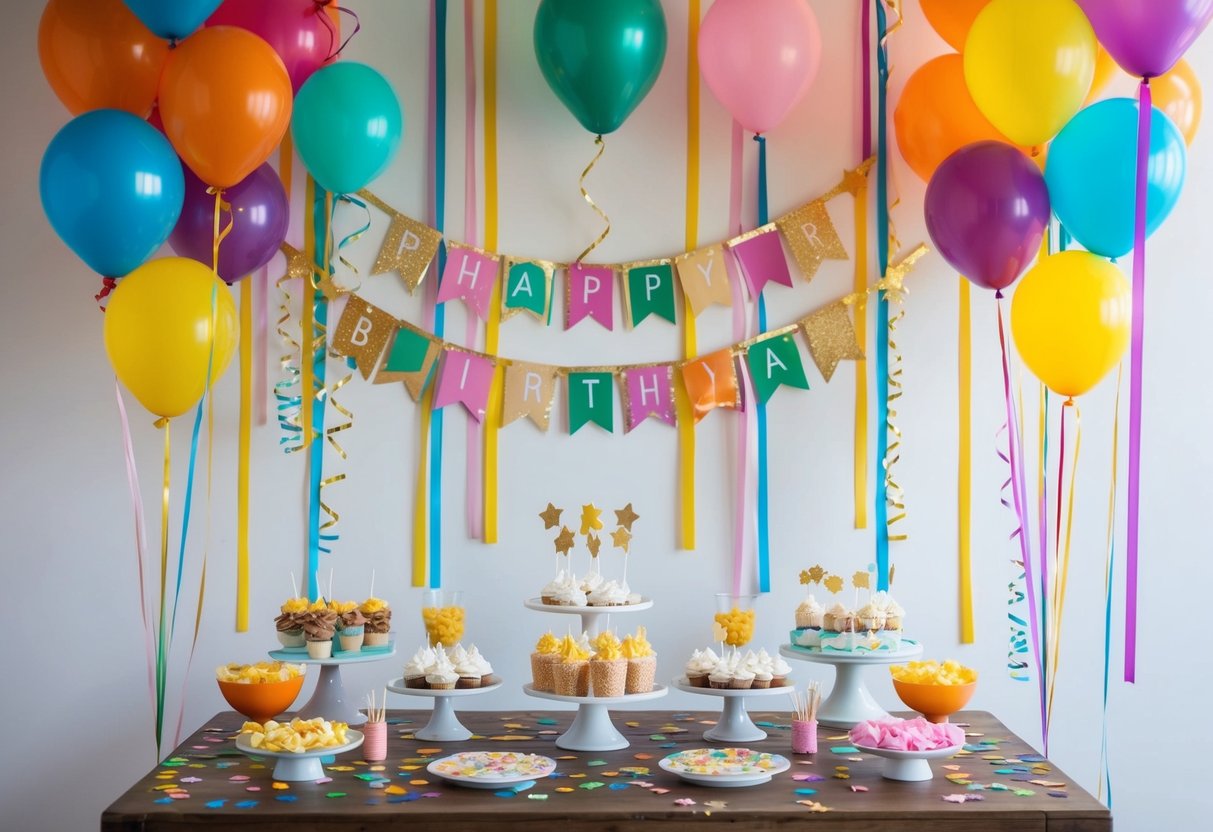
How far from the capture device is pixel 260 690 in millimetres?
2217

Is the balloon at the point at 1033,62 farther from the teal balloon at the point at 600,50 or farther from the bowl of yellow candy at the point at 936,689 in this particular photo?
the bowl of yellow candy at the point at 936,689

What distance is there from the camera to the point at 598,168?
2910 mm

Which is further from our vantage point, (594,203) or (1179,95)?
(594,203)

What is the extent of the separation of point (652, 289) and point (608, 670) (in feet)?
3.23

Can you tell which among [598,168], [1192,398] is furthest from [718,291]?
[1192,398]

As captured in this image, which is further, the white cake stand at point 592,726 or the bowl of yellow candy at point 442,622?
the bowl of yellow candy at point 442,622

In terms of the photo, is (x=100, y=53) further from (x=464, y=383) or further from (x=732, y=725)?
(x=732, y=725)

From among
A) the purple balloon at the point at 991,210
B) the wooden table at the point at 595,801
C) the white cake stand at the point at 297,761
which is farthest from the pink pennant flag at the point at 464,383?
the purple balloon at the point at 991,210

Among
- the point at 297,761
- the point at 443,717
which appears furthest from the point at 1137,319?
the point at 297,761

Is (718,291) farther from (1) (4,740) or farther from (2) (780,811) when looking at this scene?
(1) (4,740)

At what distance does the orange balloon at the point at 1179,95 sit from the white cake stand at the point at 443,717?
5.79 feet

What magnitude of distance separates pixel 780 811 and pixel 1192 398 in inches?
63.8

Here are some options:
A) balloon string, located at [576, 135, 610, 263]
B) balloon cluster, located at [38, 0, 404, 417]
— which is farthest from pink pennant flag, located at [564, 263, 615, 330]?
balloon cluster, located at [38, 0, 404, 417]

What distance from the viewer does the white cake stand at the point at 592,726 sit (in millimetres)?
2275
